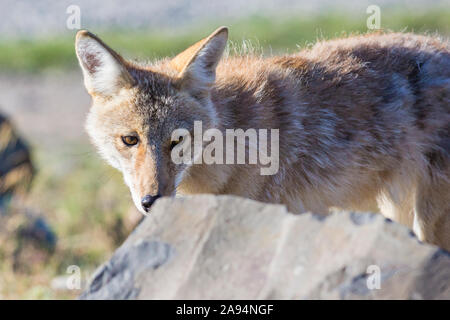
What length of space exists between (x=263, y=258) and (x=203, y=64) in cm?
218

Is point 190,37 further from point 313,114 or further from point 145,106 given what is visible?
point 145,106

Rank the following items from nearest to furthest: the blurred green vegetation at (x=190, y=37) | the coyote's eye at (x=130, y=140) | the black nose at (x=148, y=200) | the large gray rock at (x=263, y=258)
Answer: the large gray rock at (x=263, y=258), the black nose at (x=148, y=200), the coyote's eye at (x=130, y=140), the blurred green vegetation at (x=190, y=37)

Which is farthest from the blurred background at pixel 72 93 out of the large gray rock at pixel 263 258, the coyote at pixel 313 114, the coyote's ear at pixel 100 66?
the large gray rock at pixel 263 258

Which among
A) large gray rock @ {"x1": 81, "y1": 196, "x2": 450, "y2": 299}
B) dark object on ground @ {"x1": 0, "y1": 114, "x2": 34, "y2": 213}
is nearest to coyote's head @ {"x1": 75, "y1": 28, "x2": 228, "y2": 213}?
large gray rock @ {"x1": 81, "y1": 196, "x2": 450, "y2": 299}

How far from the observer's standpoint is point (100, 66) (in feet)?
17.6

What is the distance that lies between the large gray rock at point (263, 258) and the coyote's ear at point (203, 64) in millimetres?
1613

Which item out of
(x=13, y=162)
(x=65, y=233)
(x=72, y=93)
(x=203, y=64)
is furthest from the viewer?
(x=72, y=93)

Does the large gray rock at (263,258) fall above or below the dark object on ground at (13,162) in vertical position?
above

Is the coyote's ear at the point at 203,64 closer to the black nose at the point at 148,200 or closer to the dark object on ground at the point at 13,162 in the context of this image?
the black nose at the point at 148,200

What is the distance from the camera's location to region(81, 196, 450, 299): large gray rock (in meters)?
3.37

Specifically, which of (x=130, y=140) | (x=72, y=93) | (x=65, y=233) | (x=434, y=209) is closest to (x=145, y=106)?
(x=130, y=140)

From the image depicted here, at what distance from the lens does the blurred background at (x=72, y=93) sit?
8.68 meters

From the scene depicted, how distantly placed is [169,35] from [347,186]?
14.8 m
